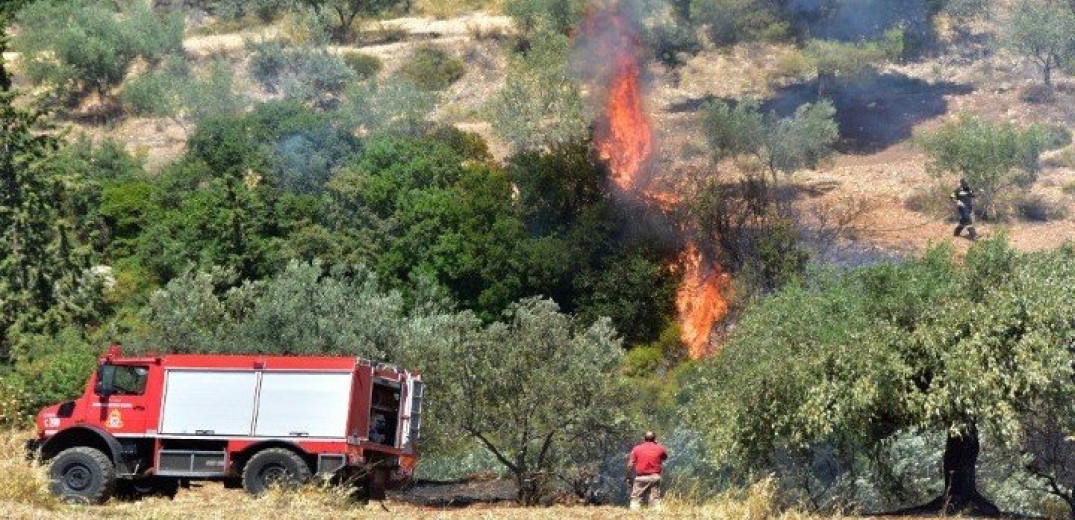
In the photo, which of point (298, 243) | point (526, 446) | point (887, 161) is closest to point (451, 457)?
point (526, 446)

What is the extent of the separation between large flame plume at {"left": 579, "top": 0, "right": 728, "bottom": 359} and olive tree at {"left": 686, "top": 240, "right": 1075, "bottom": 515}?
78.5 ft

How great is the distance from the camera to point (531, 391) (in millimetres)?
39656

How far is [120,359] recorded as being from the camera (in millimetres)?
33312

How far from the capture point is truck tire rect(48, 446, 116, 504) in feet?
105

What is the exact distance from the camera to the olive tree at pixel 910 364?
3177 cm

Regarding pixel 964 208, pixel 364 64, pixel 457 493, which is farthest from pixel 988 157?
pixel 364 64

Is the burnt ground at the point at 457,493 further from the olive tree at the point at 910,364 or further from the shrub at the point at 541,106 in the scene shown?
the shrub at the point at 541,106

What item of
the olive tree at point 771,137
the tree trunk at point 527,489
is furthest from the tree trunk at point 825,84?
the tree trunk at point 527,489

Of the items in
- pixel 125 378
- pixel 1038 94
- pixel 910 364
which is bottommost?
pixel 125 378

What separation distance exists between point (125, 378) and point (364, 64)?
5558cm

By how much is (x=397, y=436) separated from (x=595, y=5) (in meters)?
46.7

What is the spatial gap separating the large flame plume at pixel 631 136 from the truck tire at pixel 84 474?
2936 centimetres

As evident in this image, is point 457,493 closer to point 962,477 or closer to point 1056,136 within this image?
point 962,477

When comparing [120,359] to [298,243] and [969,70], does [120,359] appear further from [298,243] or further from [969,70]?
[969,70]
